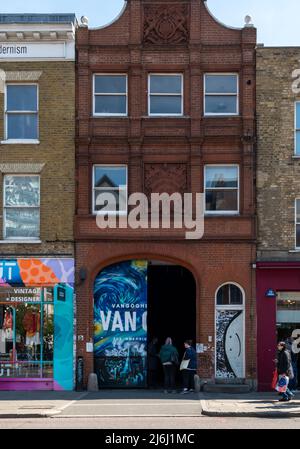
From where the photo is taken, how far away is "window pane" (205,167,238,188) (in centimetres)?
2845

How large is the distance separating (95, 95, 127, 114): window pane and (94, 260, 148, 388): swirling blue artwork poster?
17.1 feet

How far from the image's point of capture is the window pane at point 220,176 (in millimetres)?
28453

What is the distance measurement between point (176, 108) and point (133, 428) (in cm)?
1363

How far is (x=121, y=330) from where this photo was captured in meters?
28.1

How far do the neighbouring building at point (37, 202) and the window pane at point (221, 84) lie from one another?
456cm

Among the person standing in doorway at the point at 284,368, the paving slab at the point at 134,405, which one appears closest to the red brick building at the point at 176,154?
the paving slab at the point at 134,405

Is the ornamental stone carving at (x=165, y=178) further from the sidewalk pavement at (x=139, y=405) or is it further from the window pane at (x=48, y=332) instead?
the sidewalk pavement at (x=139, y=405)

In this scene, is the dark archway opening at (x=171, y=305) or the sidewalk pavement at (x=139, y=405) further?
the dark archway opening at (x=171, y=305)

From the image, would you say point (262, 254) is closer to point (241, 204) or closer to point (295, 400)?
point (241, 204)

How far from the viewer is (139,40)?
28.5 metres

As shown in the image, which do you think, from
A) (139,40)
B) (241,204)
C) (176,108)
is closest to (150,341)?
(241,204)

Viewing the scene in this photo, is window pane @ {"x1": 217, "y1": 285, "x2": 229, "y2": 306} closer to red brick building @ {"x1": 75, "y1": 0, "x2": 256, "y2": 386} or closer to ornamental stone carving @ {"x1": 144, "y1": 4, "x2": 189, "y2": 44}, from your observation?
red brick building @ {"x1": 75, "y1": 0, "x2": 256, "y2": 386}

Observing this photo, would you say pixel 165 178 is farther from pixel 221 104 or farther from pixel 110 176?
pixel 221 104

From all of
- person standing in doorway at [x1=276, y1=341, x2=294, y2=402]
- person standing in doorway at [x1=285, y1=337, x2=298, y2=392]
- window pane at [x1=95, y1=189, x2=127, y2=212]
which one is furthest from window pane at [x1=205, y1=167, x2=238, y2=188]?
person standing in doorway at [x1=276, y1=341, x2=294, y2=402]
